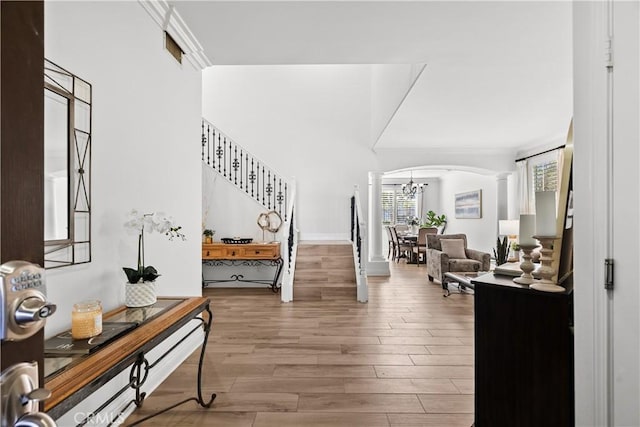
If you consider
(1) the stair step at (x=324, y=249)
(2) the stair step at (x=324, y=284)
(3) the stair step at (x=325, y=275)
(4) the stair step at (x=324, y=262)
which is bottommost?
(2) the stair step at (x=324, y=284)

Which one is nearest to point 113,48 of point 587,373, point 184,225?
point 184,225

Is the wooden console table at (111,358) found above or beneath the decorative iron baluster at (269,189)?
beneath

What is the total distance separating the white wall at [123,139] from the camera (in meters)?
1.75

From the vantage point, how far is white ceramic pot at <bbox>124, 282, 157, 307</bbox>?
2.08m

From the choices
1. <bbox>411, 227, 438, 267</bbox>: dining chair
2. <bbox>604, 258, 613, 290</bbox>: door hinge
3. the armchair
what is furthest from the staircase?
<bbox>604, 258, 613, 290</bbox>: door hinge

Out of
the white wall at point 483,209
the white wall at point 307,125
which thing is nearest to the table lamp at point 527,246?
the white wall at point 307,125

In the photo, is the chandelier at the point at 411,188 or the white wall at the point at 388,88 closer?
the white wall at the point at 388,88

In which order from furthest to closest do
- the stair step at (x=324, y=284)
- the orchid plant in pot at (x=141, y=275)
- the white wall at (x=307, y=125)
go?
the white wall at (x=307, y=125), the stair step at (x=324, y=284), the orchid plant in pot at (x=141, y=275)

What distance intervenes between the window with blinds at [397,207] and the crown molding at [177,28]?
10.3 m

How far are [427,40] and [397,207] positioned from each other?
10.3 metres

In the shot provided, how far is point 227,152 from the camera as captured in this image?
7.23m


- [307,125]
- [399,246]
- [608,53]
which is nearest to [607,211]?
[608,53]

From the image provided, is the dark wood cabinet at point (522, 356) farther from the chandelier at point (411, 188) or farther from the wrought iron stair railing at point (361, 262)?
the chandelier at point (411, 188)

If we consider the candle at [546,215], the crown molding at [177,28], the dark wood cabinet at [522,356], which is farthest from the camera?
the crown molding at [177,28]
